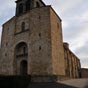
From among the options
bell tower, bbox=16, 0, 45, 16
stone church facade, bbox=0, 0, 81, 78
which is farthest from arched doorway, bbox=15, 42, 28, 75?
bell tower, bbox=16, 0, 45, 16

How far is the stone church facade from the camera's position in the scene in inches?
800

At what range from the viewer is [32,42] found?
21922 millimetres

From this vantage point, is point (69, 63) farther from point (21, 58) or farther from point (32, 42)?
point (32, 42)

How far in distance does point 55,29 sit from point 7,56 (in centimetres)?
947

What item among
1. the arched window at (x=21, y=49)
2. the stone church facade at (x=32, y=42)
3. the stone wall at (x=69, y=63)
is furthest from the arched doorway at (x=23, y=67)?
the stone wall at (x=69, y=63)

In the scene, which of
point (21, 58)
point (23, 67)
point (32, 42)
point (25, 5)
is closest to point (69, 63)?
point (23, 67)

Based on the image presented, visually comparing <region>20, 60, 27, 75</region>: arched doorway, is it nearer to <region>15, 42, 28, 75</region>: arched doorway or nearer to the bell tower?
<region>15, 42, 28, 75</region>: arched doorway

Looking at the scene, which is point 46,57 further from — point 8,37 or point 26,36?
point 8,37

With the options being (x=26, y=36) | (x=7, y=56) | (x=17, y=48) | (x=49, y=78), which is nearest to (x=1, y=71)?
(x=7, y=56)

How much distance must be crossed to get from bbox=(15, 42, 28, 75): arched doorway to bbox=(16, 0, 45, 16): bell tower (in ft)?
20.8

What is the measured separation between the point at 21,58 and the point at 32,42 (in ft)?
11.4

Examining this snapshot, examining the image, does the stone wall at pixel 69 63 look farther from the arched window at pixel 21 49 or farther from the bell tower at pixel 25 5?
the bell tower at pixel 25 5

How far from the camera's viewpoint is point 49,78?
1675 cm

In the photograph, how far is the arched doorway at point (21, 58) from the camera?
2300 centimetres
